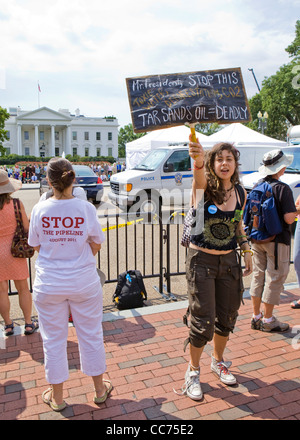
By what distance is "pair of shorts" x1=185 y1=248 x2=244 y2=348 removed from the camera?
8.89 feet

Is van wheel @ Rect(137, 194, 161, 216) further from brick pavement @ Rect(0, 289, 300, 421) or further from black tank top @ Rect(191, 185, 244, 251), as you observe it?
black tank top @ Rect(191, 185, 244, 251)

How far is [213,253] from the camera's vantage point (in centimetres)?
275

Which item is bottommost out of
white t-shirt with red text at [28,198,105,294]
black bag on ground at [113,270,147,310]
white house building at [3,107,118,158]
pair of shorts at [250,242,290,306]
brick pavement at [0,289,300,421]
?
brick pavement at [0,289,300,421]

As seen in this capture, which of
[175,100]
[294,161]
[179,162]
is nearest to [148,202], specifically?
[179,162]

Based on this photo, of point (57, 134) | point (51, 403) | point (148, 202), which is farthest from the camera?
point (57, 134)

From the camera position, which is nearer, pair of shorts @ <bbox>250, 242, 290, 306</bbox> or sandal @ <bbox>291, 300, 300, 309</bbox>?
pair of shorts @ <bbox>250, 242, 290, 306</bbox>

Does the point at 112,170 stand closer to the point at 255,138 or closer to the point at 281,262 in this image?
the point at 255,138

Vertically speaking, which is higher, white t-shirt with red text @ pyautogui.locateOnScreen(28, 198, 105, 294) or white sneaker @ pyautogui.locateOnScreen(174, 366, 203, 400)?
white t-shirt with red text @ pyautogui.locateOnScreen(28, 198, 105, 294)

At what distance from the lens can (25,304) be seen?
12.5 feet

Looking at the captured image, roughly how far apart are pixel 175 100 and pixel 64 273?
161 centimetres

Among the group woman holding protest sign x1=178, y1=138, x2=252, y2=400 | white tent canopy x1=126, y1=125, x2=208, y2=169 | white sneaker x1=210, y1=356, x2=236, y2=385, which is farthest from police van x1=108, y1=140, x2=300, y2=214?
woman holding protest sign x1=178, y1=138, x2=252, y2=400

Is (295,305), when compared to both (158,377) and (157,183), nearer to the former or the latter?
(158,377)

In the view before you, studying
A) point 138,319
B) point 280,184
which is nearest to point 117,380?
point 138,319
